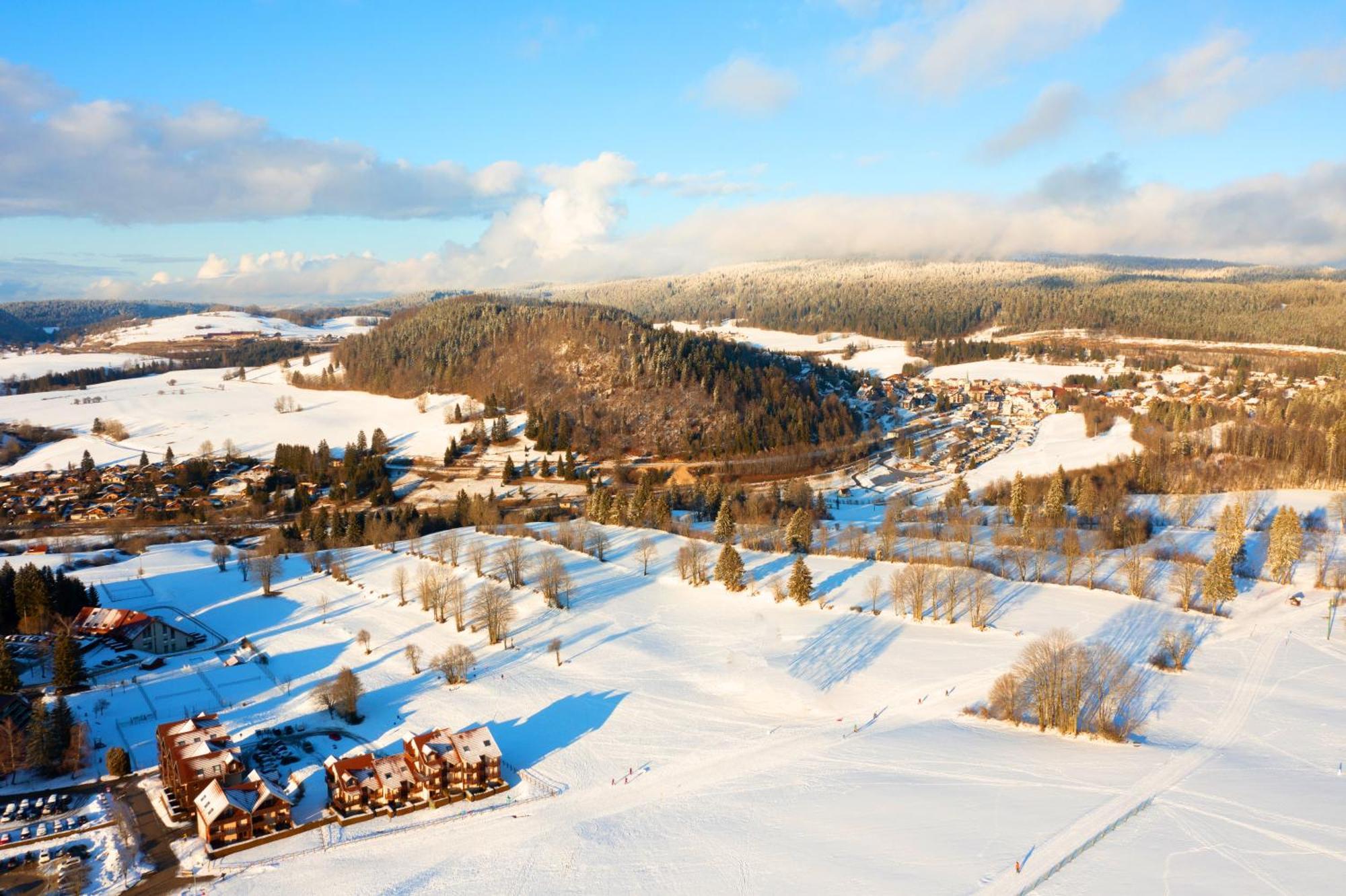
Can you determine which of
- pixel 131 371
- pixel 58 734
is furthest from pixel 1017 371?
pixel 131 371

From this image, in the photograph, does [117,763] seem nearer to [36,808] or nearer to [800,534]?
[36,808]

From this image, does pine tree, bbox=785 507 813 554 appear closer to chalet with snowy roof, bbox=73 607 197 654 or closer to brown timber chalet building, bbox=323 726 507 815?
brown timber chalet building, bbox=323 726 507 815

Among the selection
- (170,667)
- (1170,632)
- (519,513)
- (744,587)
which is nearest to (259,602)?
(170,667)

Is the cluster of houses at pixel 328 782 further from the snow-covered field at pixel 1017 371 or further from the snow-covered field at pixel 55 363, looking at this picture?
the snow-covered field at pixel 55 363

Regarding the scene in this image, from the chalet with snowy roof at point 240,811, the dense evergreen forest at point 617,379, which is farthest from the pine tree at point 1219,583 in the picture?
the dense evergreen forest at point 617,379

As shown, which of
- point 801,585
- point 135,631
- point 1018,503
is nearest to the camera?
point 135,631

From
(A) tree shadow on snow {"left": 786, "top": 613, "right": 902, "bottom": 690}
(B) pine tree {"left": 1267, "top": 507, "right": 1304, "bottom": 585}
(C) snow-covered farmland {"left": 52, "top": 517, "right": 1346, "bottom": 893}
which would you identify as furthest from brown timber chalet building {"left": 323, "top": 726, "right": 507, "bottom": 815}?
(B) pine tree {"left": 1267, "top": 507, "right": 1304, "bottom": 585}
